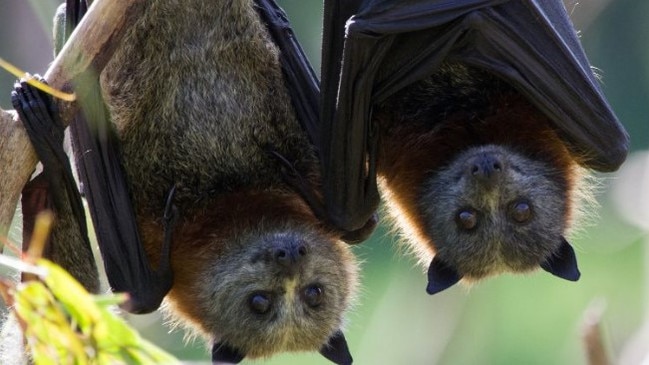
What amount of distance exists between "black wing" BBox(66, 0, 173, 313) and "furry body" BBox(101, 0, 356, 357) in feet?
0.94

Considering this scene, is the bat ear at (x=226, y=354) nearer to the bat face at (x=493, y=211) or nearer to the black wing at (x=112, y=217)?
the black wing at (x=112, y=217)

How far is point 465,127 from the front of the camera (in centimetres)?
700

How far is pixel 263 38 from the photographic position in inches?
287

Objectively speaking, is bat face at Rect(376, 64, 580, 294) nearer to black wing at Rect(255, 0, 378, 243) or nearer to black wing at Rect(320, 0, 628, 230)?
black wing at Rect(320, 0, 628, 230)

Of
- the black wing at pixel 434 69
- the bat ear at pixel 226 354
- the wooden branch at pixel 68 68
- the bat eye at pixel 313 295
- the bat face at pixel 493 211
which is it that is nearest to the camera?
the wooden branch at pixel 68 68

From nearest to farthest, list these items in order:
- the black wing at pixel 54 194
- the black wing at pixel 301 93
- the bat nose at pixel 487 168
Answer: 1. the black wing at pixel 54 194
2. the bat nose at pixel 487 168
3. the black wing at pixel 301 93

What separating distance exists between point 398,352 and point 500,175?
26.8 feet

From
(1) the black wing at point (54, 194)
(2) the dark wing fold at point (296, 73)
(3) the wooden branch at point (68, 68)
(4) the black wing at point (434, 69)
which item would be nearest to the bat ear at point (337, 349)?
(4) the black wing at point (434, 69)

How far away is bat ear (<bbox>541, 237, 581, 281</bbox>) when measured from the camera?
22.8 ft

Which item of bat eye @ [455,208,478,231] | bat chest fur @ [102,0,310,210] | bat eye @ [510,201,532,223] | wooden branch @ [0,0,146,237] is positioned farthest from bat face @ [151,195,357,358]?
wooden branch @ [0,0,146,237]

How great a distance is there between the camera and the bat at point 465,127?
6.48m

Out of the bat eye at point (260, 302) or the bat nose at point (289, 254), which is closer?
the bat nose at point (289, 254)

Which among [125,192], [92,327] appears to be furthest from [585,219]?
[92,327]

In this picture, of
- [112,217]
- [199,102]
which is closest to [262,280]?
[112,217]
